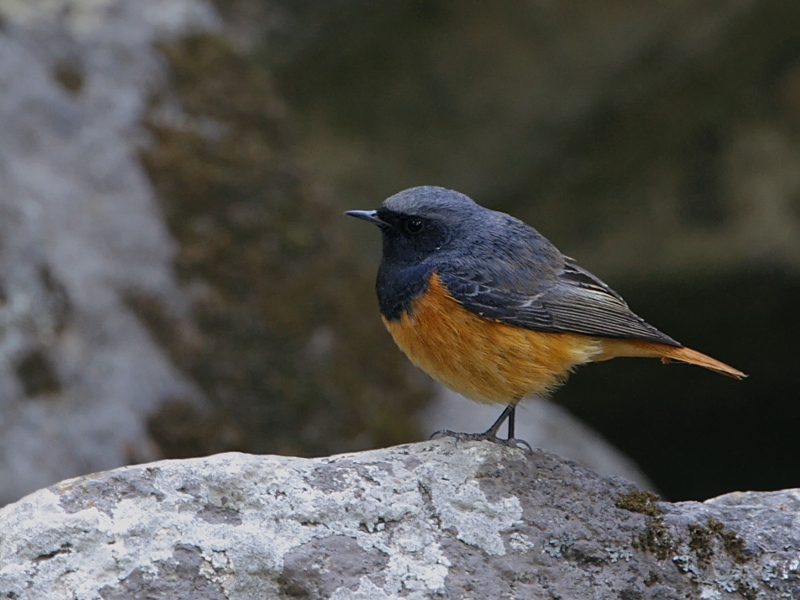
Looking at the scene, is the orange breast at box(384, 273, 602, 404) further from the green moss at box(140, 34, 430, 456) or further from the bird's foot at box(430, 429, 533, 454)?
the green moss at box(140, 34, 430, 456)

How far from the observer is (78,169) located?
6.12 meters

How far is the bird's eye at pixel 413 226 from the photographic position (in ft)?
14.9

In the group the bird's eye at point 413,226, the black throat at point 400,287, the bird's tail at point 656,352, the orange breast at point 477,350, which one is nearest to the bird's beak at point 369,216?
the bird's eye at point 413,226

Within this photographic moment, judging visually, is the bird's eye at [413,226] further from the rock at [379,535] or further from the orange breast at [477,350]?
the rock at [379,535]

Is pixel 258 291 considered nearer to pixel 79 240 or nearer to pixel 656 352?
pixel 79 240

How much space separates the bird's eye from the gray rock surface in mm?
1957

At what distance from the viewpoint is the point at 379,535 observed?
3.36m

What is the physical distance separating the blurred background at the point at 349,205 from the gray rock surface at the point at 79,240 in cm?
1

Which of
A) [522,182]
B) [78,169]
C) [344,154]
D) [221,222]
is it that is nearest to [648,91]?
[522,182]

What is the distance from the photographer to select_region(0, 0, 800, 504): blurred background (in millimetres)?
5688

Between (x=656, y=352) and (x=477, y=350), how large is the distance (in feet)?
3.08

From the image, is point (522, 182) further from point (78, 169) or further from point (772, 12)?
point (78, 169)

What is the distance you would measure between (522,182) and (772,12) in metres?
2.67

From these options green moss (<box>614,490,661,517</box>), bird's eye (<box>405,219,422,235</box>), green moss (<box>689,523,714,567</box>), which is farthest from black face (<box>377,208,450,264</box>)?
green moss (<box>689,523,714,567</box>)
